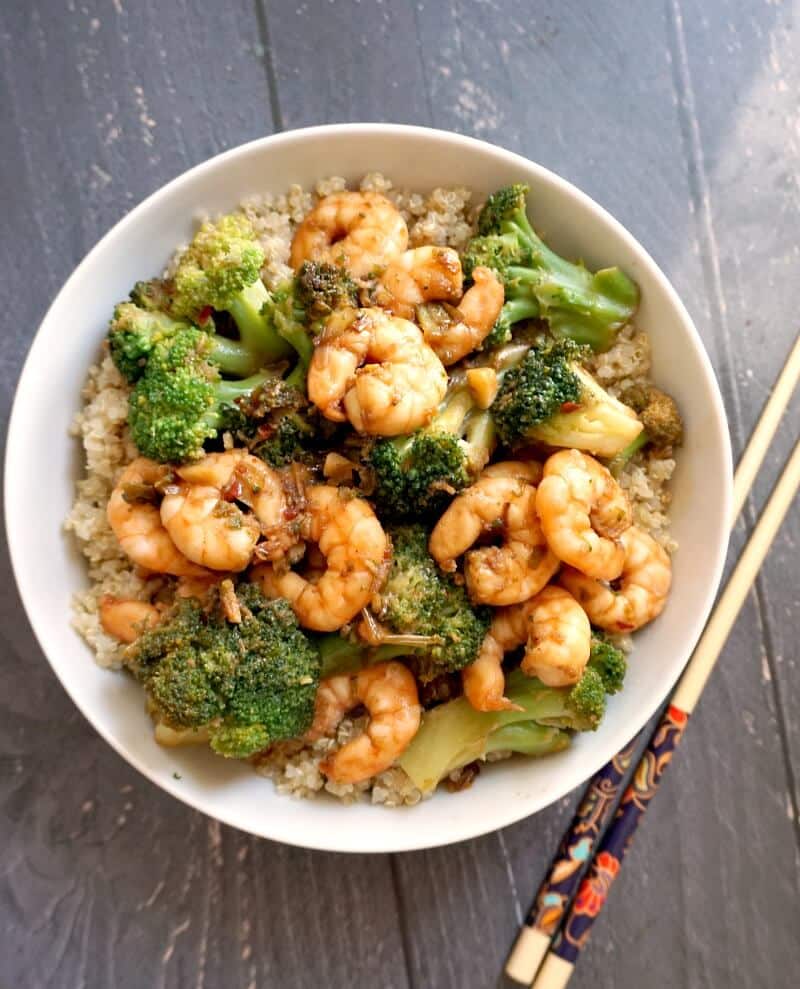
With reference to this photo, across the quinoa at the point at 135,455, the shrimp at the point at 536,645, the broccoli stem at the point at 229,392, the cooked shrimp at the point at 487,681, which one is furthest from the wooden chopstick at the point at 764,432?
the broccoli stem at the point at 229,392

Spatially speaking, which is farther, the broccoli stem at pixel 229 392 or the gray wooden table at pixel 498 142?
the gray wooden table at pixel 498 142

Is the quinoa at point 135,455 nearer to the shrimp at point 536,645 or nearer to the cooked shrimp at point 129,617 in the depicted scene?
the cooked shrimp at point 129,617

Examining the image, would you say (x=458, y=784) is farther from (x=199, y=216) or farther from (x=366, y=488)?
(x=199, y=216)

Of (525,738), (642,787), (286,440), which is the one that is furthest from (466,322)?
(642,787)

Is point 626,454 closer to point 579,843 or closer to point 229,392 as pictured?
point 229,392

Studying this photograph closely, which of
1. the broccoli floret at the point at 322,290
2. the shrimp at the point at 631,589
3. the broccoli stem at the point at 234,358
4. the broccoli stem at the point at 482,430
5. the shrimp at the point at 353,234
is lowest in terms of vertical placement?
the shrimp at the point at 631,589

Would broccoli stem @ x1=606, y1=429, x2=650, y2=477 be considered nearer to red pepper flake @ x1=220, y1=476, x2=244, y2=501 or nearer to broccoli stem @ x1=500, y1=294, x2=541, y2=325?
broccoli stem @ x1=500, y1=294, x2=541, y2=325

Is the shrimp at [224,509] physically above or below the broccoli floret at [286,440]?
below

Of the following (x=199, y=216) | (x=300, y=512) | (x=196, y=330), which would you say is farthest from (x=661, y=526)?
(x=199, y=216)
